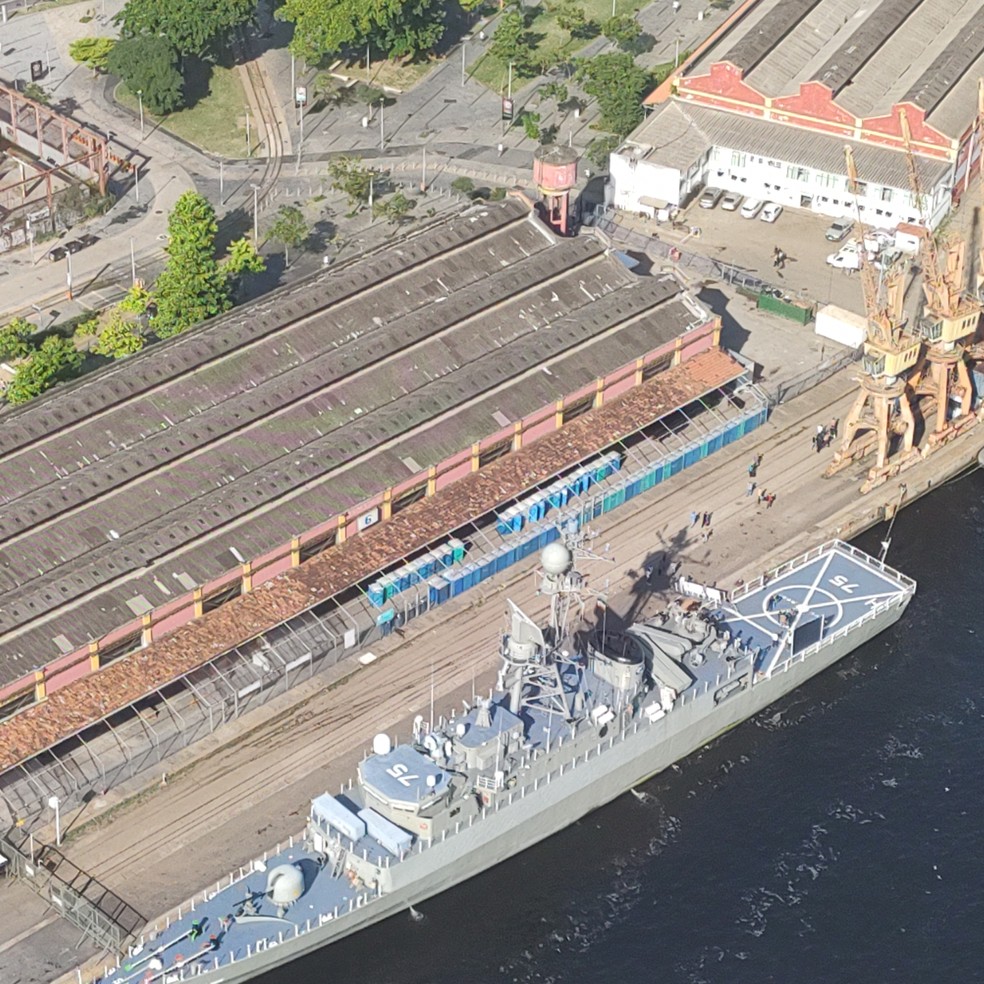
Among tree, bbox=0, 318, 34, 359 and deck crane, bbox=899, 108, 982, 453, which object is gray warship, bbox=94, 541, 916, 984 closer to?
deck crane, bbox=899, 108, 982, 453

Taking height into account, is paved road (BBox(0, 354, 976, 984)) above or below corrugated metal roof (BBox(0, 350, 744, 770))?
below

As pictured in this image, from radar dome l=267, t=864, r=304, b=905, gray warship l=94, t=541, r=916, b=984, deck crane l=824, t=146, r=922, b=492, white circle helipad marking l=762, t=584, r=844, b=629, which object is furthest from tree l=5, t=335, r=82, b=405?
deck crane l=824, t=146, r=922, b=492

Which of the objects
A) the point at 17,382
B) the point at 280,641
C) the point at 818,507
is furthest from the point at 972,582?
the point at 17,382

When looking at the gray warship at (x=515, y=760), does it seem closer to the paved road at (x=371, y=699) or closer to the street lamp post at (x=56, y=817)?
the paved road at (x=371, y=699)

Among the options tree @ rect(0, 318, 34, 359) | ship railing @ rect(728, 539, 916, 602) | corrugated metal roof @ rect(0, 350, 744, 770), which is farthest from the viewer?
tree @ rect(0, 318, 34, 359)

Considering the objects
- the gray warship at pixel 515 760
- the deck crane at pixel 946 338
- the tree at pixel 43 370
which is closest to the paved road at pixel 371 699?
the gray warship at pixel 515 760

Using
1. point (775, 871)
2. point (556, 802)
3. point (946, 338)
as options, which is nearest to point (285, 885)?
point (556, 802)

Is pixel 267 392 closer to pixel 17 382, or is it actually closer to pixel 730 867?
pixel 17 382

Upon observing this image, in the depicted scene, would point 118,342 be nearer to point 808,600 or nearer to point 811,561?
point 811,561
